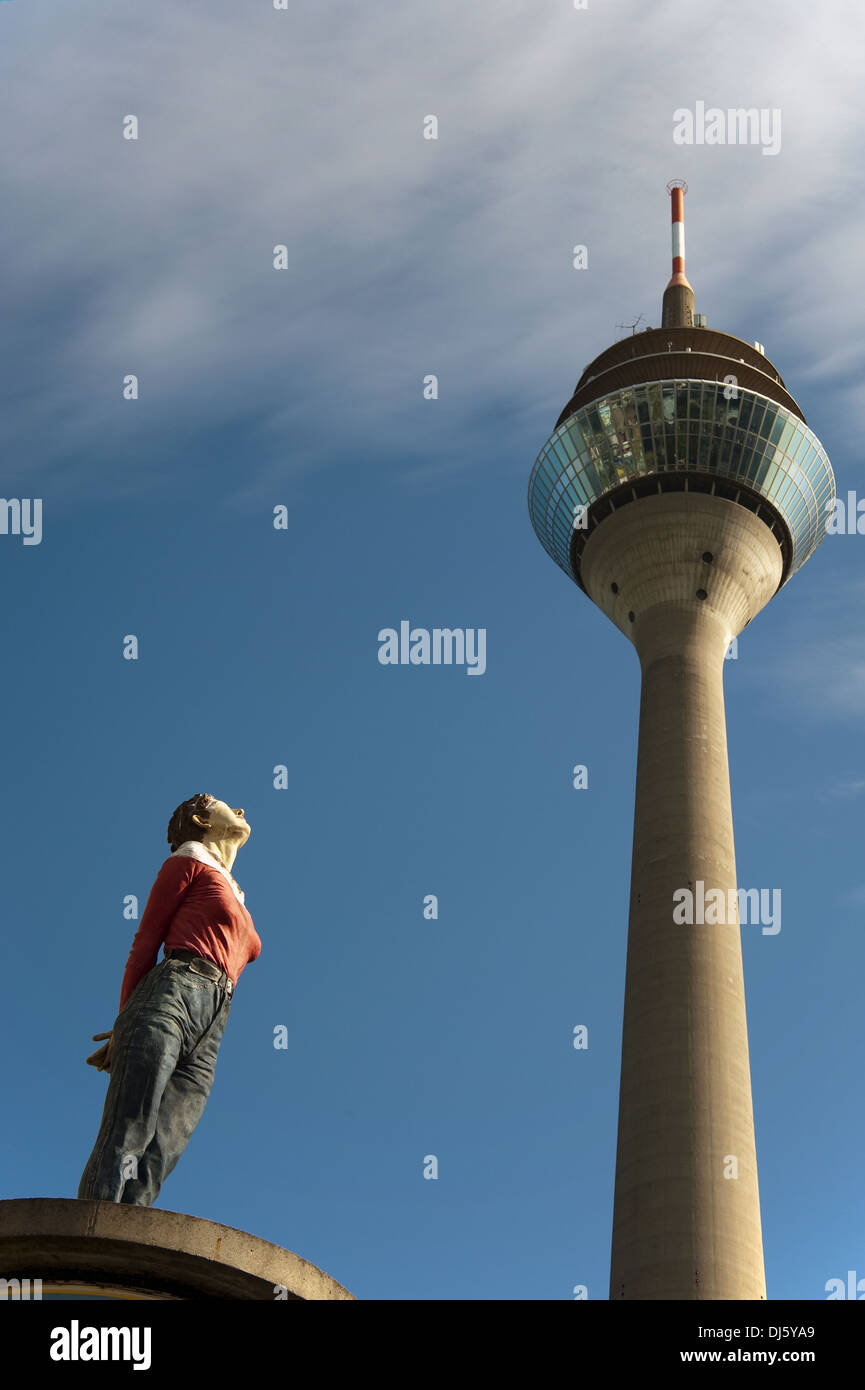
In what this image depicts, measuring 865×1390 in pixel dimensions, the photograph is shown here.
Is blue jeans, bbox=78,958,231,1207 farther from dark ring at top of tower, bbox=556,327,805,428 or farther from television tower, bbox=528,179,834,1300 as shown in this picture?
dark ring at top of tower, bbox=556,327,805,428

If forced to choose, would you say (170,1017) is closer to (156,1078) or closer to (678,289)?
(156,1078)

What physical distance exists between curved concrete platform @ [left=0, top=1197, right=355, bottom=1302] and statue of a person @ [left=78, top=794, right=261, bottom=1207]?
1123 mm

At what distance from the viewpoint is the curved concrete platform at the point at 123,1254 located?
10422 millimetres

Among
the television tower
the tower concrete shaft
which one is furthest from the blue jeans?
the tower concrete shaft

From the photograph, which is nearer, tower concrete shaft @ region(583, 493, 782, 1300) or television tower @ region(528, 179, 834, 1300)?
tower concrete shaft @ region(583, 493, 782, 1300)

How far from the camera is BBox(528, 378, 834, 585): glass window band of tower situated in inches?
2830

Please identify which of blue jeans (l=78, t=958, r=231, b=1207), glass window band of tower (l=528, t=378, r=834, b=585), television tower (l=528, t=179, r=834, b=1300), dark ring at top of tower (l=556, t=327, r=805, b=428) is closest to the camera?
blue jeans (l=78, t=958, r=231, b=1207)

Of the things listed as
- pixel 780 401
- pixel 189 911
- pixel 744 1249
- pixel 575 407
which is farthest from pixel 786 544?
pixel 189 911

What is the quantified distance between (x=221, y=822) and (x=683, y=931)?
46365mm

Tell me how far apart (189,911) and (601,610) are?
208ft
